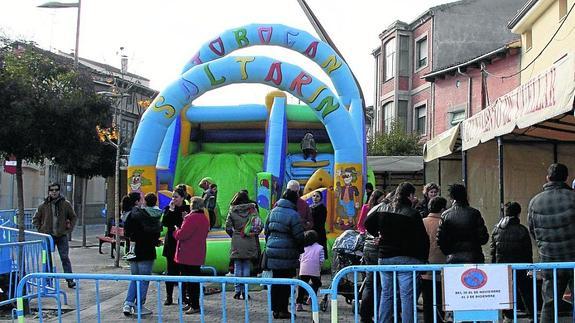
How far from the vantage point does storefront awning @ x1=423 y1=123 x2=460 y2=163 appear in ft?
39.1

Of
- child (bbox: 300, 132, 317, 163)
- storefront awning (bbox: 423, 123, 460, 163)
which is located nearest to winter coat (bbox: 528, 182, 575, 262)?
storefront awning (bbox: 423, 123, 460, 163)

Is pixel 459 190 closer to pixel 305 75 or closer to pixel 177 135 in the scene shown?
pixel 305 75

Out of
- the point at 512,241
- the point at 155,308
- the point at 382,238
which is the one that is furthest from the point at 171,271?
the point at 512,241

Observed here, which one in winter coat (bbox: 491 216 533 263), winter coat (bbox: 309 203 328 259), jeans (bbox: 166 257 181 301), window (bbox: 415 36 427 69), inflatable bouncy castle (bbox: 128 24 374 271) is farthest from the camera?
window (bbox: 415 36 427 69)

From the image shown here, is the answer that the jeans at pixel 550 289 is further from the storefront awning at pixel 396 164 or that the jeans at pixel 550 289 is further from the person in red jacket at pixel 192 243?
the storefront awning at pixel 396 164

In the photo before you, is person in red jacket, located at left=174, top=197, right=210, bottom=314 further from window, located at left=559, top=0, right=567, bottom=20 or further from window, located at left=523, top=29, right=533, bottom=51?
window, located at left=523, top=29, right=533, bottom=51

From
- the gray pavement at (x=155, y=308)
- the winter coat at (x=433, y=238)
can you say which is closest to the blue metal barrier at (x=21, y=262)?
the gray pavement at (x=155, y=308)

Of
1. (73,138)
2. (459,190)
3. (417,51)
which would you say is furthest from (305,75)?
(417,51)

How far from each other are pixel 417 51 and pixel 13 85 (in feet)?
80.0

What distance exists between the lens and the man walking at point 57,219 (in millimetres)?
10922

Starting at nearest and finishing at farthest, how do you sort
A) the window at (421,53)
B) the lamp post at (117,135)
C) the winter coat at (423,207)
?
the winter coat at (423,207), the lamp post at (117,135), the window at (421,53)

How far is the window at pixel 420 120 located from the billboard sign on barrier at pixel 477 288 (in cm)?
2636

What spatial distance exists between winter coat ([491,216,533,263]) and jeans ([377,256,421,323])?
1727mm

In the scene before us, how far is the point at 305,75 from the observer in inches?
590
